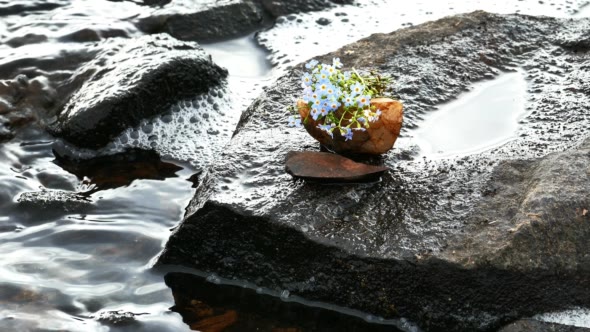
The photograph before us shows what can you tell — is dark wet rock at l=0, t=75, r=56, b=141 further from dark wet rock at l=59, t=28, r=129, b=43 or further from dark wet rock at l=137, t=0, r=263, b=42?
dark wet rock at l=137, t=0, r=263, b=42

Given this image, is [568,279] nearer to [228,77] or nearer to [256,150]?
[256,150]

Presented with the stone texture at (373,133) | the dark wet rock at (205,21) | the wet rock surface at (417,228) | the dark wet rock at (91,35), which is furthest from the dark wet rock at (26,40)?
the stone texture at (373,133)

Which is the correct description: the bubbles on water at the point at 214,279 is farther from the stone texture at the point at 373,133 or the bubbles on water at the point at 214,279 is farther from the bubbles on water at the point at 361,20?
the bubbles on water at the point at 361,20

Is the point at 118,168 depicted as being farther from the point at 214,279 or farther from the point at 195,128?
the point at 214,279

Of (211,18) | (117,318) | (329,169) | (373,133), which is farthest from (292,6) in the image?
(117,318)

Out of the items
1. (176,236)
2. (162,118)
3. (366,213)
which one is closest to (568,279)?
(366,213)

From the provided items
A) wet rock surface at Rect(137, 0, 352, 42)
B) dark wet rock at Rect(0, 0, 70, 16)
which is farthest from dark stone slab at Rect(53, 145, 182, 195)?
dark wet rock at Rect(0, 0, 70, 16)
